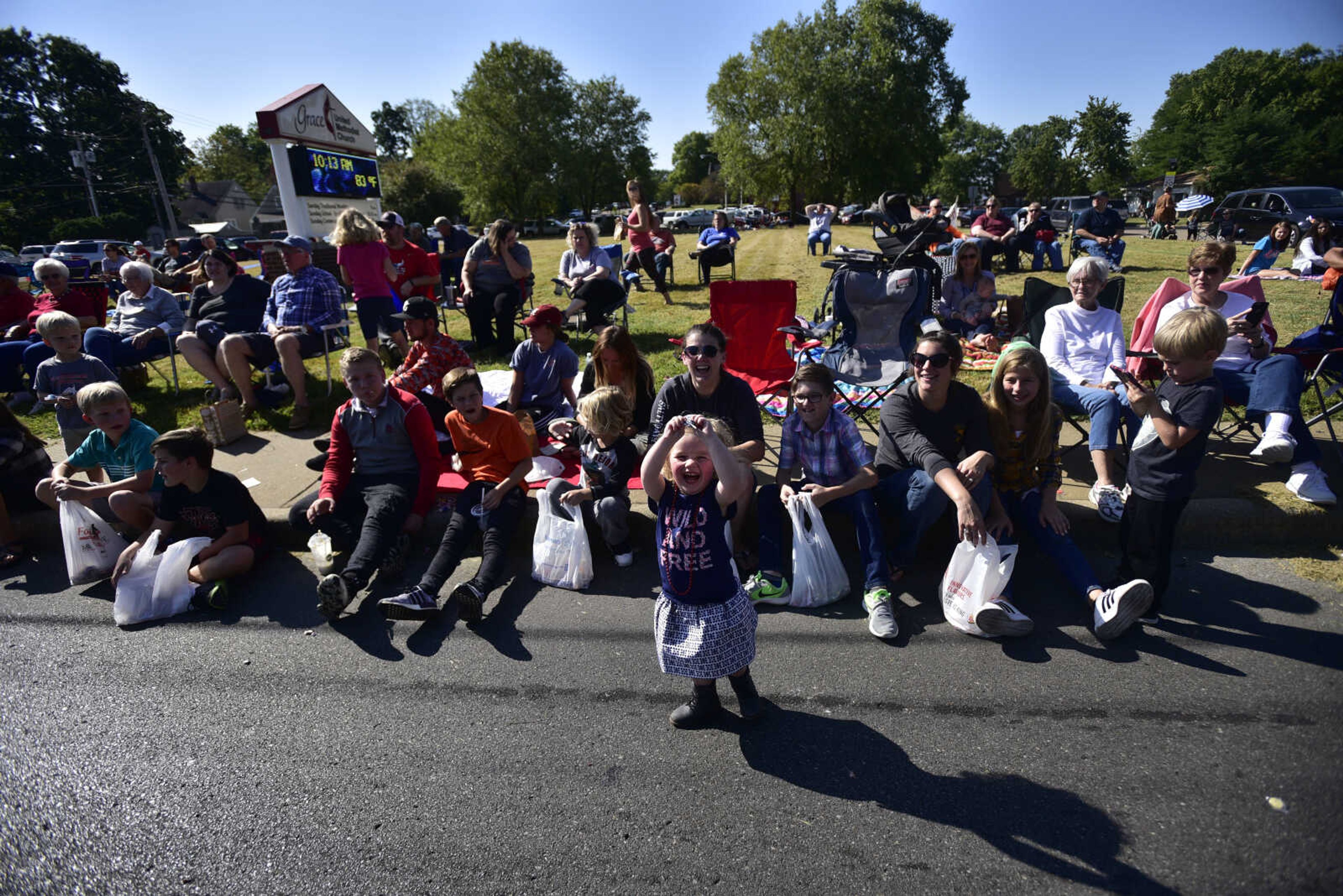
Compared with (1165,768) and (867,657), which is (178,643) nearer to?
(867,657)

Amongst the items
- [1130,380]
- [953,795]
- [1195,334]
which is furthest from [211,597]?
[1195,334]

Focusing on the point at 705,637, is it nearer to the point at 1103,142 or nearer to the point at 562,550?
the point at 562,550

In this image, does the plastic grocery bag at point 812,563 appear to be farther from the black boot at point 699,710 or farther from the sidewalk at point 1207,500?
the sidewalk at point 1207,500

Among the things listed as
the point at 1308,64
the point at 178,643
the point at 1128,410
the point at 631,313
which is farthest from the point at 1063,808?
the point at 1308,64

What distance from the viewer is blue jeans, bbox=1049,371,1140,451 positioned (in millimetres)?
3859

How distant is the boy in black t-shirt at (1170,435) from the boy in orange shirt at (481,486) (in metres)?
3.17

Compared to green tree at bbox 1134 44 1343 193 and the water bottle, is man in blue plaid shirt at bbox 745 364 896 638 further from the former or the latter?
green tree at bbox 1134 44 1343 193

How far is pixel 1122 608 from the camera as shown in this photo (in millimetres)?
2816

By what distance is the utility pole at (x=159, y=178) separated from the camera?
135ft

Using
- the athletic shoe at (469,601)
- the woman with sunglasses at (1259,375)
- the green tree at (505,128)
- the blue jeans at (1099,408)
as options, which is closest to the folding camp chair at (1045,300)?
the woman with sunglasses at (1259,375)

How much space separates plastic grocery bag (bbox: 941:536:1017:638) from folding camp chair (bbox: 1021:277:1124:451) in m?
2.50

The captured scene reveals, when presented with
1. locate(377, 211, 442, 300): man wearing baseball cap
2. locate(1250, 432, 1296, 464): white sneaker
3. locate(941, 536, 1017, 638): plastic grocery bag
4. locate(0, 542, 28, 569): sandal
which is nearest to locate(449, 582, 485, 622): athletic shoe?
locate(941, 536, 1017, 638): plastic grocery bag

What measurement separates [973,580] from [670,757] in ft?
5.22

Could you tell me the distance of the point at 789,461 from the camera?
3.60m
